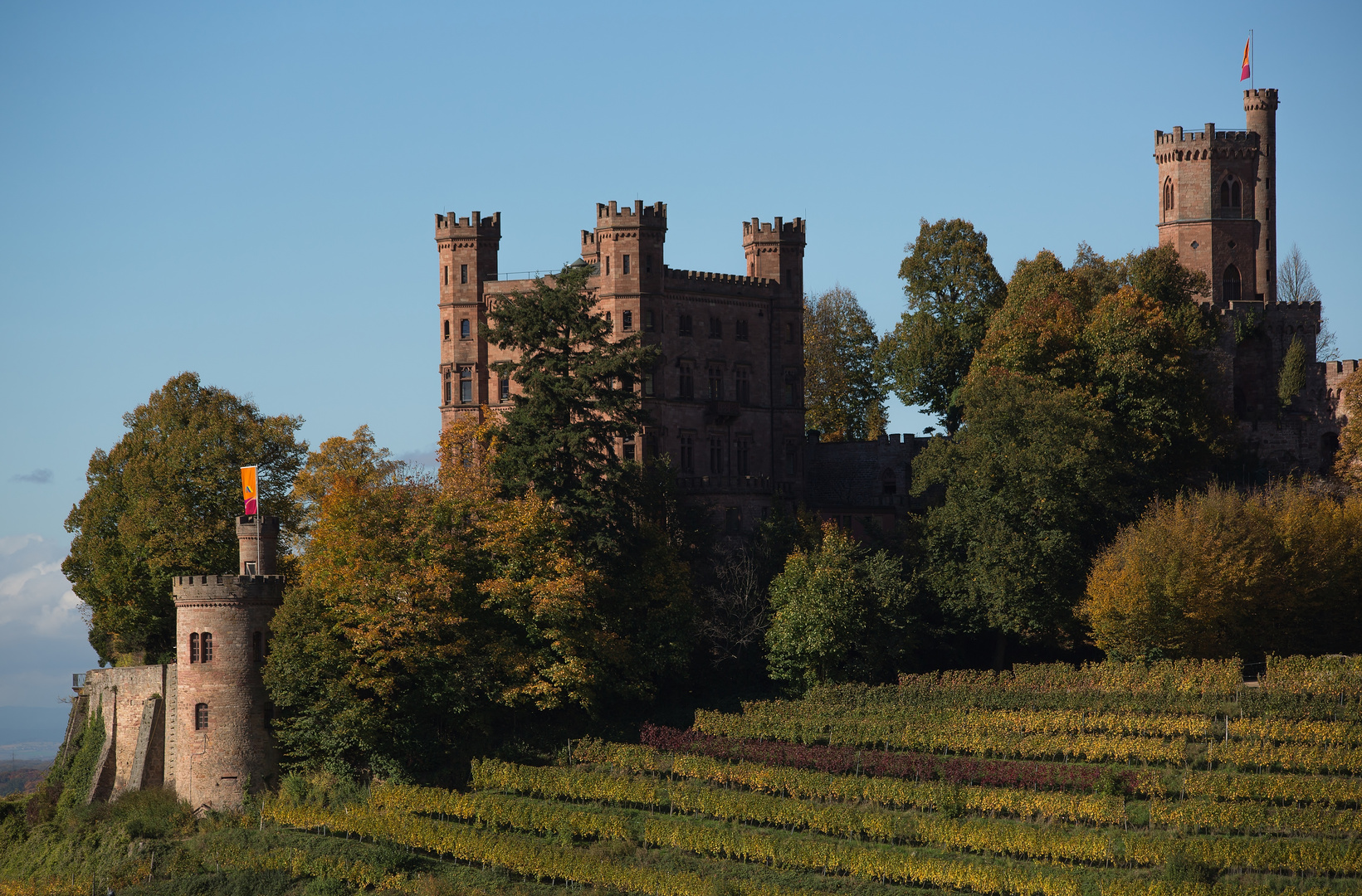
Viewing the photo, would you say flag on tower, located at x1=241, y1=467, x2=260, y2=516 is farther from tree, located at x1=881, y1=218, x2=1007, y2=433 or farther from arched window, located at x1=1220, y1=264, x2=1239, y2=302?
arched window, located at x1=1220, y1=264, x2=1239, y2=302

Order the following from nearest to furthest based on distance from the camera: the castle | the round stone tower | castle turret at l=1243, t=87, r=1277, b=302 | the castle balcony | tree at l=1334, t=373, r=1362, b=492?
the round stone tower, the castle, tree at l=1334, t=373, r=1362, b=492, the castle balcony, castle turret at l=1243, t=87, r=1277, b=302

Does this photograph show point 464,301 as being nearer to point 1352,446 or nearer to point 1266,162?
point 1352,446

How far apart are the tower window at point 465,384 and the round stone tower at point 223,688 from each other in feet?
53.2

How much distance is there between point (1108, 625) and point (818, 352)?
109ft

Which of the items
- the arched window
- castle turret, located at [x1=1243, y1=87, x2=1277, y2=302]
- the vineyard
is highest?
castle turret, located at [x1=1243, y1=87, x2=1277, y2=302]

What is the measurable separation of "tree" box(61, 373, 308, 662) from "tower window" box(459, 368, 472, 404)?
26.1ft

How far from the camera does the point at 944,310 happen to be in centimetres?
7762

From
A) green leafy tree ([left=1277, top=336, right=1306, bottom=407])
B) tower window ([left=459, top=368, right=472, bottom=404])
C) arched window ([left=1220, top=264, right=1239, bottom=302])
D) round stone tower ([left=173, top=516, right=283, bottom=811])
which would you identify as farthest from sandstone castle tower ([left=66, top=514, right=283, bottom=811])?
arched window ([left=1220, top=264, right=1239, bottom=302])

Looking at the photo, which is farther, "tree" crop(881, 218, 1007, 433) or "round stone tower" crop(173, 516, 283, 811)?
"tree" crop(881, 218, 1007, 433)

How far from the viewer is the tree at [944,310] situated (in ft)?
253

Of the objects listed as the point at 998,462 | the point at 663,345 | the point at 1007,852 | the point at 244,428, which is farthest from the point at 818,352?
the point at 1007,852

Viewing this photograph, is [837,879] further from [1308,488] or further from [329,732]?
[1308,488]

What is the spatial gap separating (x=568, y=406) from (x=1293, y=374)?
1332 inches

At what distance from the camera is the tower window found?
72375mm
